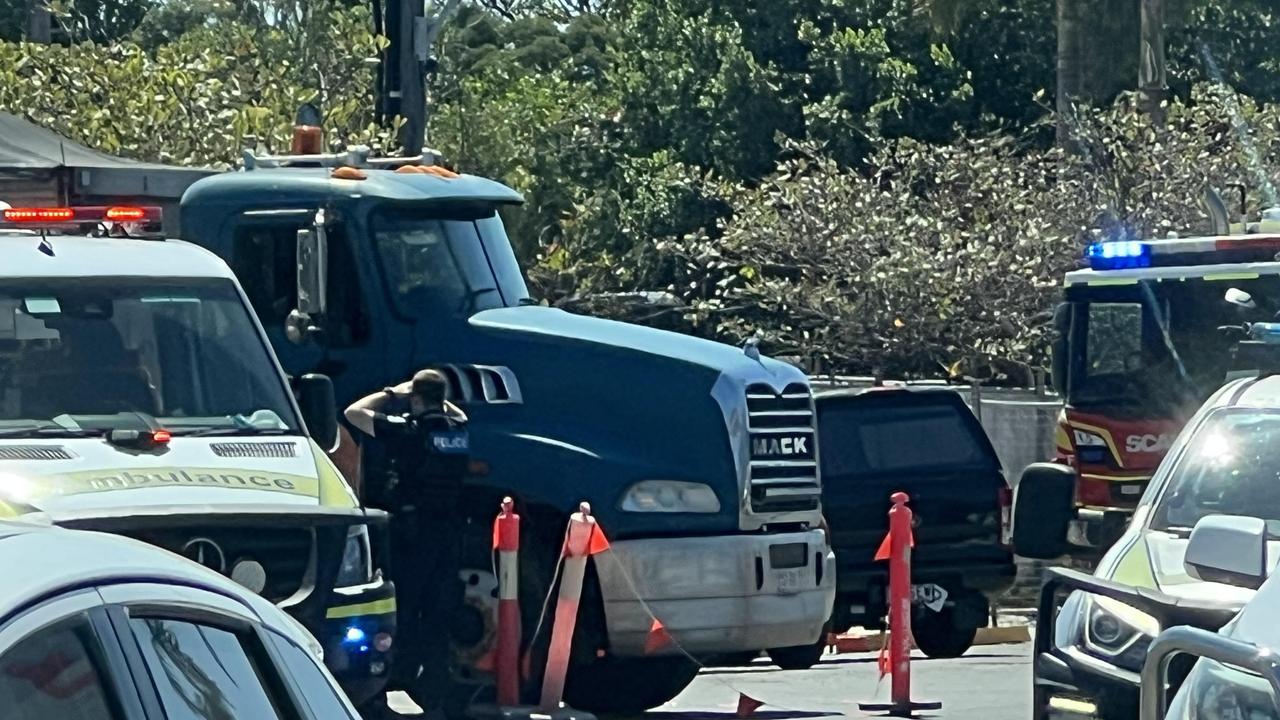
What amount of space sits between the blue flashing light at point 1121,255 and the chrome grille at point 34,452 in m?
9.59

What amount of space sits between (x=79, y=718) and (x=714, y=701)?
30.8ft

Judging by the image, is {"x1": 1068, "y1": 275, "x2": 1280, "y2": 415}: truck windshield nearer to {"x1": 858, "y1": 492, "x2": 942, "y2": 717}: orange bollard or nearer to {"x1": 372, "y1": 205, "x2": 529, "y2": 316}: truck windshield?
{"x1": 858, "y1": 492, "x2": 942, "y2": 717}: orange bollard

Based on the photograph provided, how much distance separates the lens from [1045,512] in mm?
8523

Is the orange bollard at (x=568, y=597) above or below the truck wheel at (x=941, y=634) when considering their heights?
above

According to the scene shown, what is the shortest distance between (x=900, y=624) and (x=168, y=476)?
478 cm

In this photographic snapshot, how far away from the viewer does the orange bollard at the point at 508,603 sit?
419 inches

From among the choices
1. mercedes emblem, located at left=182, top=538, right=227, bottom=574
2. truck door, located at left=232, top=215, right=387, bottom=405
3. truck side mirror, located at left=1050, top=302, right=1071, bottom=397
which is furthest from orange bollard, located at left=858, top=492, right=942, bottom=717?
truck side mirror, located at left=1050, top=302, right=1071, bottom=397

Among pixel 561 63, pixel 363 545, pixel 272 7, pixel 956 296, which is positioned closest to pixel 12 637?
pixel 363 545

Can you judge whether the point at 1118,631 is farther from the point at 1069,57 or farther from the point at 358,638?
the point at 1069,57

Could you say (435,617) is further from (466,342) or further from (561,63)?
(561,63)

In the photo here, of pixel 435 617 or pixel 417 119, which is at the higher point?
pixel 417 119

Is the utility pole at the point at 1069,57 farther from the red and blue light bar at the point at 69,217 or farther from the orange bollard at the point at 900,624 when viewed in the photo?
the red and blue light bar at the point at 69,217

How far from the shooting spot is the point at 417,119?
1852 centimetres

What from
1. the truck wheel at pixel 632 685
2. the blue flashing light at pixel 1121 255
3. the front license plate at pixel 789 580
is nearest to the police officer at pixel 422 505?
the truck wheel at pixel 632 685
